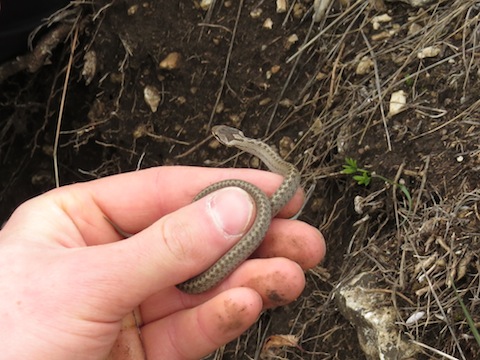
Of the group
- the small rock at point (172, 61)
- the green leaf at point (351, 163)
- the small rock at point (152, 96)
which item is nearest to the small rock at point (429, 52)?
the green leaf at point (351, 163)

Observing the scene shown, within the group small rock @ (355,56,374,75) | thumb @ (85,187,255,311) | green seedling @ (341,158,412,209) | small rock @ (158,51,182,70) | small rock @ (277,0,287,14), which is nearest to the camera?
thumb @ (85,187,255,311)

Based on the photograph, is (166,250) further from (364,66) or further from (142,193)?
(364,66)

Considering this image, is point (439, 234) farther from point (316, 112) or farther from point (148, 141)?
point (148, 141)

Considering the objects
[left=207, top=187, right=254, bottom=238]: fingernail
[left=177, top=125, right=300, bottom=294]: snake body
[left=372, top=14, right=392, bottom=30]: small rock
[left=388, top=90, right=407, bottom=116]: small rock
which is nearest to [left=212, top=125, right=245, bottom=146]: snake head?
[left=177, top=125, right=300, bottom=294]: snake body

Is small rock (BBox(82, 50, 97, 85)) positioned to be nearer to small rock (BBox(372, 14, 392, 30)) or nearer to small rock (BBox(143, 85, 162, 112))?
small rock (BBox(143, 85, 162, 112))

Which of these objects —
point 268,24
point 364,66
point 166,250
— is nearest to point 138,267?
point 166,250

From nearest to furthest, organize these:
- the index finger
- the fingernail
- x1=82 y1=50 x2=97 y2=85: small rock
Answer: the fingernail → the index finger → x1=82 y1=50 x2=97 y2=85: small rock

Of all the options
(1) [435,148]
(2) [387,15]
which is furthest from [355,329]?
(2) [387,15]
